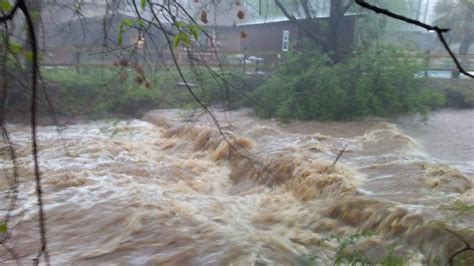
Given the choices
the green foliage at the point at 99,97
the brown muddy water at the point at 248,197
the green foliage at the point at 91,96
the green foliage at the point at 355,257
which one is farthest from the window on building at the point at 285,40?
the green foliage at the point at 355,257

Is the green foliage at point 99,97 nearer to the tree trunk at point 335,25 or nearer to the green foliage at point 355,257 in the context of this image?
the tree trunk at point 335,25

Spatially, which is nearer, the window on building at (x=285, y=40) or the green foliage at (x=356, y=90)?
the green foliage at (x=356, y=90)

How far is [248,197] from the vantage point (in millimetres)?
8320

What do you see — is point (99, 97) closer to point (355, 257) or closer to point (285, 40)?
point (285, 40)

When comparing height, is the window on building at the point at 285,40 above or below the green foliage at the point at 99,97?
above

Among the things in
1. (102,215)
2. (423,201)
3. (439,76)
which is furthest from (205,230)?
(439,76)

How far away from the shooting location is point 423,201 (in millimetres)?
6750

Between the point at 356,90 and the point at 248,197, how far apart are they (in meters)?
7.07

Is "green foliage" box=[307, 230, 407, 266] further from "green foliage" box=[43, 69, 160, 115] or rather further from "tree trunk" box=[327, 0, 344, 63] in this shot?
"green foliage" box=[43, 69, 160, 115]

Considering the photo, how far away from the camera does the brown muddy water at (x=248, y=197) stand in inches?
225

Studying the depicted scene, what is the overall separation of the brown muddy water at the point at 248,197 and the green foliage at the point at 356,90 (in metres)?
1.50

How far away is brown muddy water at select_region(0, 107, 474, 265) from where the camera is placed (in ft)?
18.7

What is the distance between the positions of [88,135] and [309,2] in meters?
8.32

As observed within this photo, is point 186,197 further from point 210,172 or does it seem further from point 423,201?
point 423,201
